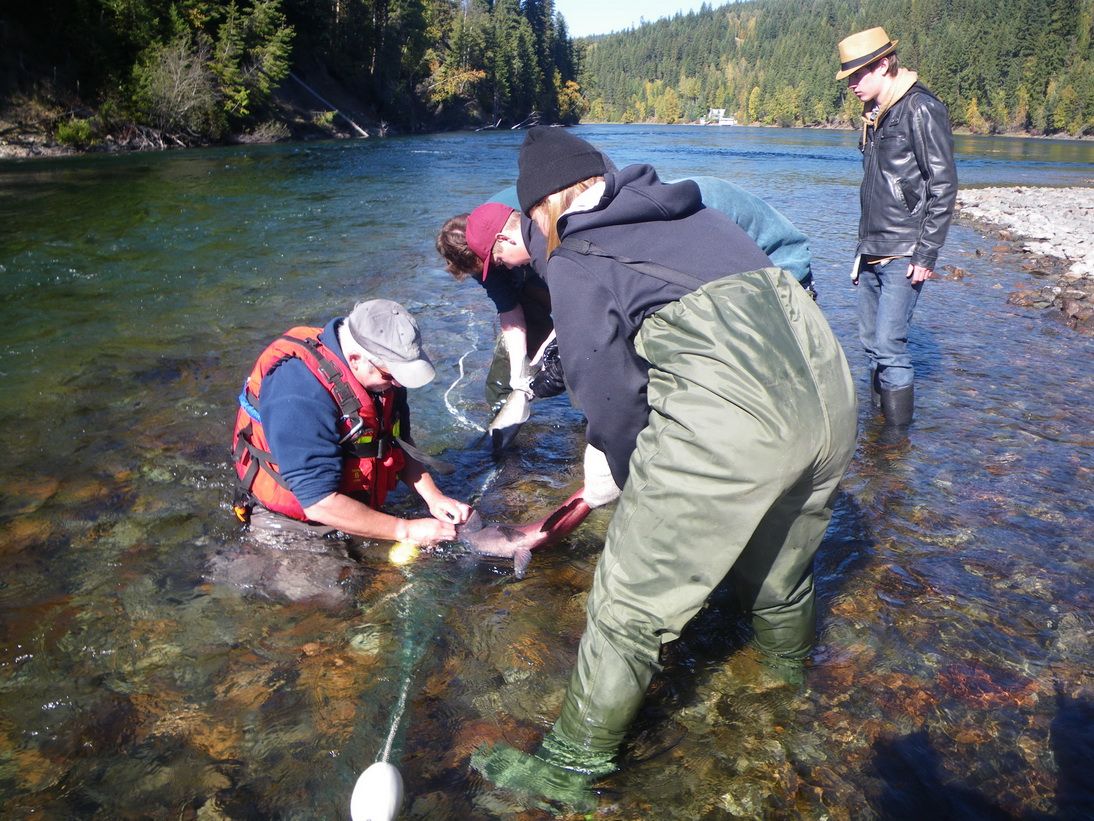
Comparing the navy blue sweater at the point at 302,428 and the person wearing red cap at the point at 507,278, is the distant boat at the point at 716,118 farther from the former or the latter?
the navy blue sweater at the point at 302,428

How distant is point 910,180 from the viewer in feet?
16.7

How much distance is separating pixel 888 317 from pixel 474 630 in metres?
3.66

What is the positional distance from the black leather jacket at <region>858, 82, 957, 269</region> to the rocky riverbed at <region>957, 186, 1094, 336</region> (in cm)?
434

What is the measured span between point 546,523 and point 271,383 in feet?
5.00

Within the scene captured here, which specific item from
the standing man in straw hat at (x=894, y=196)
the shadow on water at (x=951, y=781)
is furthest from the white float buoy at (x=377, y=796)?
the standing man in straw hat at (x=894, y=196)

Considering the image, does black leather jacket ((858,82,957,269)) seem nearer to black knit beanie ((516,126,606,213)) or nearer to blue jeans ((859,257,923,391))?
blue jeans ((859,257,923,391))

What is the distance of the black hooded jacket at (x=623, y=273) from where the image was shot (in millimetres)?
2324

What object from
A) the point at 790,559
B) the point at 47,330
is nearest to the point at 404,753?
the point at 790,559

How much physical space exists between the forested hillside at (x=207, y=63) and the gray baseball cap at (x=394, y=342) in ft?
90.5

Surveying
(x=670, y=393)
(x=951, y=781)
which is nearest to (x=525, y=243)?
(x=670, y=393)

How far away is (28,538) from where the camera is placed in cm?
425

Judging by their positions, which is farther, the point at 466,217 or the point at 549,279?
the point at 466,217

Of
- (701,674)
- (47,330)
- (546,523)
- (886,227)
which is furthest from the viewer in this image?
(47,330)

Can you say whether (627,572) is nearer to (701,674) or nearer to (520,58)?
(701,674)
